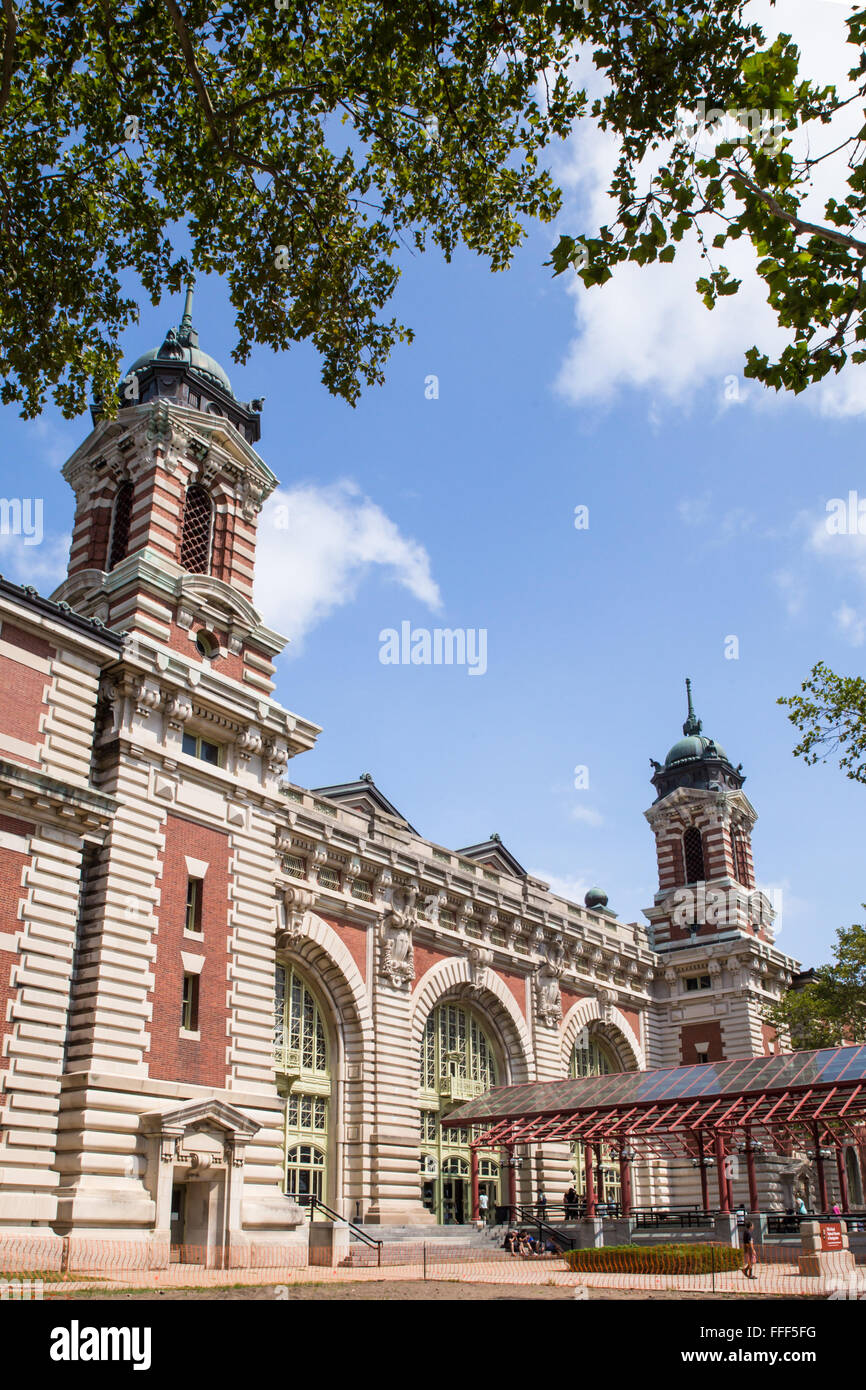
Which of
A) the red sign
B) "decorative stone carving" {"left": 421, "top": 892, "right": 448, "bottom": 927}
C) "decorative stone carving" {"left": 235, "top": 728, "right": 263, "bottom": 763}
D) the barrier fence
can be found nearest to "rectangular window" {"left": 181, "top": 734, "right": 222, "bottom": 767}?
"decorative stone carving" {"left": 235, "top": 728, "right": 263, "bottom": 763}

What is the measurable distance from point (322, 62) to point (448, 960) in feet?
105

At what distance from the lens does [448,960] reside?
42.8 m

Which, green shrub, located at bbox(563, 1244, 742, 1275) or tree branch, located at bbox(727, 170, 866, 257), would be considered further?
green shrub, located at bbox(563, 1244, 742, 1275)

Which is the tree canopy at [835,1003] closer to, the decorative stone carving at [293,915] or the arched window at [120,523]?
the decorative stone carving at [293,915]

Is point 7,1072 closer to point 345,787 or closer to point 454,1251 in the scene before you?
point 454,1251

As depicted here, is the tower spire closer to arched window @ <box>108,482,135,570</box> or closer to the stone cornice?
arched window @ <box>108,482,135,570</box>

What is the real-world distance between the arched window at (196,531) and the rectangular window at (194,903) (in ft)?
34.0

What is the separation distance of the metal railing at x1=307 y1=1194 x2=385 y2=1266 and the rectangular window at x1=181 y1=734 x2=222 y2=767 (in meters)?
13.3

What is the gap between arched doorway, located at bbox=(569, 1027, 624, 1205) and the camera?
1893 inches

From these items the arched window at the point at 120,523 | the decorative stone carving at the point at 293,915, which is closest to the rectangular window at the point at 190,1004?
the decorative stone carving at the point at 293,915

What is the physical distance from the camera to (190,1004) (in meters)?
28.1

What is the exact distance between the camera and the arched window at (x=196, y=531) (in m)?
34.8

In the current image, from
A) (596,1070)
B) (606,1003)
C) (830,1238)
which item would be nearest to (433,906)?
(606,1003)
